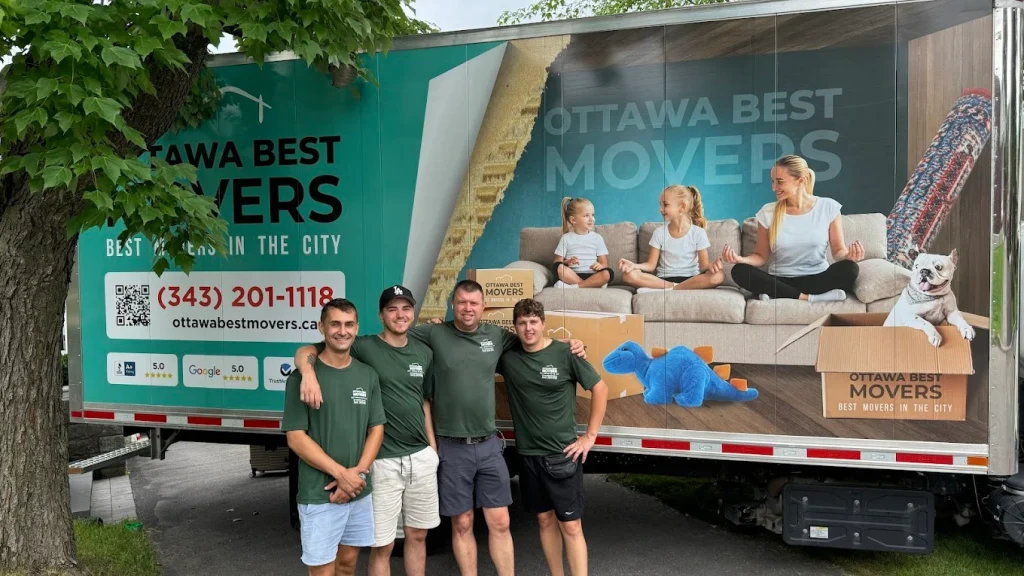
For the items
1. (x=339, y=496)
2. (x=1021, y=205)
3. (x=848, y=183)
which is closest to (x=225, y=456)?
(x=339, y=496)

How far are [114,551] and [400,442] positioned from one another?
2.50m

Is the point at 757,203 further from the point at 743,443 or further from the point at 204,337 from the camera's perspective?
the point at 204,337

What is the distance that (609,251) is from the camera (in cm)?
455

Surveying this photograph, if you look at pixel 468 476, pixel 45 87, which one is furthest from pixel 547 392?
pixel 45 87

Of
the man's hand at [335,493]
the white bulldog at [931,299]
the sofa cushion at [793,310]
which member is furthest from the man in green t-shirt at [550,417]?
the white bulldog at [931,299]

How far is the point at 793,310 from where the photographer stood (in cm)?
428

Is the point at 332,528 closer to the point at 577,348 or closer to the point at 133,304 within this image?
the point at 577,348

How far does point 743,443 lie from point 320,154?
3.09 meters

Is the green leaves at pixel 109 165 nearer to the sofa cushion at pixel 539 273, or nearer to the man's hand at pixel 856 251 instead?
the sofa cushion at pixel 539 273

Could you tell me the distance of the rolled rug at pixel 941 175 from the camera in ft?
13.2

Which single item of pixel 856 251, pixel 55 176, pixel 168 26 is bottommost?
pixel 856 251

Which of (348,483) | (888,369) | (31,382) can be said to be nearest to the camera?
(348,483)

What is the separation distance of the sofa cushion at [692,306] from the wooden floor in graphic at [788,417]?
299 millimetres

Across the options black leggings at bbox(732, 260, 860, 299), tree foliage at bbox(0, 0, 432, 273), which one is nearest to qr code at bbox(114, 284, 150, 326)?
tree foliage at bbox(0, 0, 432, 273)
